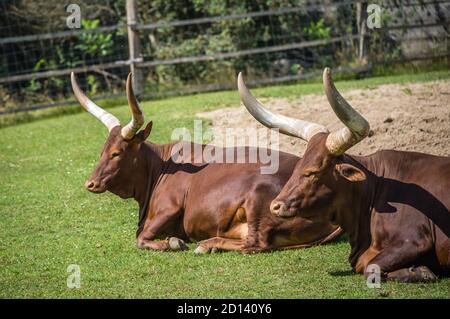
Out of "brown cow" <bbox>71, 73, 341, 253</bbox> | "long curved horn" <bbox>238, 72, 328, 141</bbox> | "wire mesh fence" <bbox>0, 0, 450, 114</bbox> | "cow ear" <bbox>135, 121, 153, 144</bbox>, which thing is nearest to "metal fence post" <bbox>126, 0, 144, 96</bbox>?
"wire mesh fence" <bbox>0, 0, 450, 114</bbox>

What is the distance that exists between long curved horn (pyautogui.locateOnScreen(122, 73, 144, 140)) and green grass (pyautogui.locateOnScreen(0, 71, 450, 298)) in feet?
3.47

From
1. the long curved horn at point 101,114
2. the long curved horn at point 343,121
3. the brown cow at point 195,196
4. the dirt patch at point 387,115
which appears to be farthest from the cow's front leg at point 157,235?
the dirt patch at point 387,115

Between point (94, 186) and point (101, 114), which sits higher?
point (101, 114)

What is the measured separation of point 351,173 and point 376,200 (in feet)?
1.16

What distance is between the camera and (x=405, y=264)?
21.7 ft

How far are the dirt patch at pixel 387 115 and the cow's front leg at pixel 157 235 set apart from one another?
271cm

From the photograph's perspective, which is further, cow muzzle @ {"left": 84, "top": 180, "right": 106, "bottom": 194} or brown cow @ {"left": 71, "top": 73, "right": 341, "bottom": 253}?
cow muzzle @ {"left": 84, "top": 180, "right": 106, "bottom": 194}

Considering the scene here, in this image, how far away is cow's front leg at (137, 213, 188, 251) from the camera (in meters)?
8.30

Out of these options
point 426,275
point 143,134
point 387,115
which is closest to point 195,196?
point 143,134

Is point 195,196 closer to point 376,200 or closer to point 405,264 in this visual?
point 376,200

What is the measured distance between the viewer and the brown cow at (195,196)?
26.4 feet

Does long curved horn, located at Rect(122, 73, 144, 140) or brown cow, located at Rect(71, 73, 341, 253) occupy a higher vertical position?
long curved horn, located at Rect(122, 73, 144, 140)

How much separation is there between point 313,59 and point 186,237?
10.4m

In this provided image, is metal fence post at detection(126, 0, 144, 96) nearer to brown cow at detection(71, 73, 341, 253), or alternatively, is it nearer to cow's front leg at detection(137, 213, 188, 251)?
brown cow at detection(71, 73, 341, 253)
